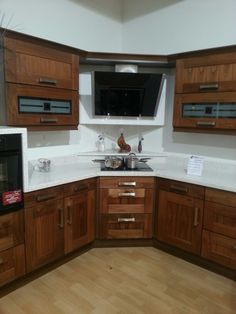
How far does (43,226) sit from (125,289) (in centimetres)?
90

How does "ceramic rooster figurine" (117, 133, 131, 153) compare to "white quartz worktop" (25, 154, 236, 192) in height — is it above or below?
above

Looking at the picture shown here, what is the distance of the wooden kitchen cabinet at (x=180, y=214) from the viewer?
242 cm

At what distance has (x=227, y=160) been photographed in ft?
8.84

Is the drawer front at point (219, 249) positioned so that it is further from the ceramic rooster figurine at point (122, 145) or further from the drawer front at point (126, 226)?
the ceramic rooster figurine at point (122, 145)

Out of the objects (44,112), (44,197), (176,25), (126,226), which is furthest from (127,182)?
(176,25)

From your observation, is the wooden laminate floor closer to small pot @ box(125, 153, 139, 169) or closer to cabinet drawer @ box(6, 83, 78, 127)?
small pot @ box(125, 153, 139, 169)

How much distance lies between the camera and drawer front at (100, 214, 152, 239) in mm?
2723

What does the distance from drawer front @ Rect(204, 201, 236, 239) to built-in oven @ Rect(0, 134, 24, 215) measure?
5.51 ft

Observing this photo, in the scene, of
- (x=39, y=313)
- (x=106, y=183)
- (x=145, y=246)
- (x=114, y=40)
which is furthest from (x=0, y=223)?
(x=114, y=40)

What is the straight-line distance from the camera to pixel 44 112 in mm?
2355

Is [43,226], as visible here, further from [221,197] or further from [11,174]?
[221,197]

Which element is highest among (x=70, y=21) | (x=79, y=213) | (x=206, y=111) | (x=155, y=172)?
(x=70, y=21)

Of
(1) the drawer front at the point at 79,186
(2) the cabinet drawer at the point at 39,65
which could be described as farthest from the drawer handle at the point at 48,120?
(1) the drawer front at the point at 79,186

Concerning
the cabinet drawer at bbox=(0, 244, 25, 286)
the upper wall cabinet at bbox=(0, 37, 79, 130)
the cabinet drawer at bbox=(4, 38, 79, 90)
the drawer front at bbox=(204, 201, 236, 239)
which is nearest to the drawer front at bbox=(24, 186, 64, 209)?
the cabinet drawer at bbox=(0, 244, 25, 286)
